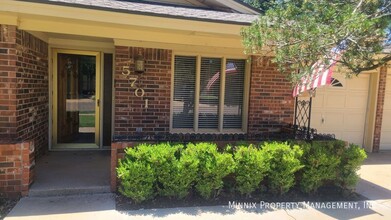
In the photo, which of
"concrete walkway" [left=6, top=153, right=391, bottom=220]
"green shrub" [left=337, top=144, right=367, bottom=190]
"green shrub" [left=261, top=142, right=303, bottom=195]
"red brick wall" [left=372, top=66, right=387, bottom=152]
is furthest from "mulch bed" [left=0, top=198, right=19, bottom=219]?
"red brick wall" [left=372, top=66, right=387, bottom=152]

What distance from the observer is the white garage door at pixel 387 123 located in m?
8.35

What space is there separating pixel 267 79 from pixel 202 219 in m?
3.47

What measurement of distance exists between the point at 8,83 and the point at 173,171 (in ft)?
8.82

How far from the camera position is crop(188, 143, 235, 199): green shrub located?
14.0 feet

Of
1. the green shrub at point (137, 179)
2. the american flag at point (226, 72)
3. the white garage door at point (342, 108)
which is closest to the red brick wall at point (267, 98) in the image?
the american flag at point (226, 72)

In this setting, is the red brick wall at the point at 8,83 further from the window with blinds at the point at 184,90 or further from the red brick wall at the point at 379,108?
the red brick wall at the point at 379,108

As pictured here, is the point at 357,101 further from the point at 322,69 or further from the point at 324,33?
the point at 324,33

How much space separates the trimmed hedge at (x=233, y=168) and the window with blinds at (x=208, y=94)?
170 cm

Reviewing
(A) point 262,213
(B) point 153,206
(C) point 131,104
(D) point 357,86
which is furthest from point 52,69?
(D) point 357,86

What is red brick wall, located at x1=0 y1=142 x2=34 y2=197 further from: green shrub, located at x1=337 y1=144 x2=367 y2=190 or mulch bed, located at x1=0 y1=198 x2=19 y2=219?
green shrub, located at x1=337 y1=144 x2=367 y2=190

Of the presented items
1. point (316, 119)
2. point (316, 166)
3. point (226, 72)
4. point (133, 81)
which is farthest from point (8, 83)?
point (316, 119)

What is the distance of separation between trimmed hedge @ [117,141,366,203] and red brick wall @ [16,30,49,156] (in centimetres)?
192

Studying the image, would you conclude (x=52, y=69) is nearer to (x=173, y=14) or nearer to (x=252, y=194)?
(x=173, y=14)

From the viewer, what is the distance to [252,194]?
4699 millimetres
